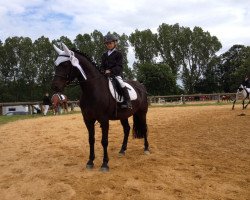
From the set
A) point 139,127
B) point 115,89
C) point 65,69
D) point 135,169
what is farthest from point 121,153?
point 65,69

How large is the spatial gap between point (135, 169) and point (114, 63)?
254 centimetres

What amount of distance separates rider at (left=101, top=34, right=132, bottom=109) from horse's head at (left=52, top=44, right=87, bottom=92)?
103 cm

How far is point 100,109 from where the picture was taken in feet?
26.1

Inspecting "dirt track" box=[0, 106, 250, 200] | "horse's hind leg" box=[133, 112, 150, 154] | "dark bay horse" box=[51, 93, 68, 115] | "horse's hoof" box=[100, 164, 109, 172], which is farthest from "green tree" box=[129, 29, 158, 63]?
"horse's hoof" box=[100, 164, 109, 172]

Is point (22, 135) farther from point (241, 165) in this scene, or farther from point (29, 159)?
point (241, 165)

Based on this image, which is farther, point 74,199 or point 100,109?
point 100,109

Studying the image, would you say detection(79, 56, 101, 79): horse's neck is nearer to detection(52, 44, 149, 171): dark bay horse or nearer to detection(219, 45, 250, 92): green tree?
detection(52, 44, 149, 171): dark bay horse

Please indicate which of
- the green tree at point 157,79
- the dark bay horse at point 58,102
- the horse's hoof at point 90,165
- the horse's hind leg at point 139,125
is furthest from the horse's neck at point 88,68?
the green tree at point 157,79

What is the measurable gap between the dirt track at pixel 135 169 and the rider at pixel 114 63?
159cm

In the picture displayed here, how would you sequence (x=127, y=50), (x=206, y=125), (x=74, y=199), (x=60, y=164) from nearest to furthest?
(x=74, y=199), (x=60, y=164), (x=206, y=125), (x=127, y=50)

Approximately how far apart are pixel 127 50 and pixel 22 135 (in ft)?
224

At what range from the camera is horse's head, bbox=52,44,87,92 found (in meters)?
7.43

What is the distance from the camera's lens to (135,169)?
8117 mm

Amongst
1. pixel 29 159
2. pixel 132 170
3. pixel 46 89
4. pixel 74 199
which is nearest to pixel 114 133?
pixel 29 159
